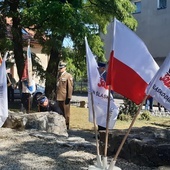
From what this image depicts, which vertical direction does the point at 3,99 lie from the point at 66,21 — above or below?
below

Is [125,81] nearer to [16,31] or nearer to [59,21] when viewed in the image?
[59,21]

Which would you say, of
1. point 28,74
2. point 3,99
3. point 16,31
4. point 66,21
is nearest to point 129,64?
point 3,99

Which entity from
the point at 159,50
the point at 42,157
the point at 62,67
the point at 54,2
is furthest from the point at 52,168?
the point at 159,50

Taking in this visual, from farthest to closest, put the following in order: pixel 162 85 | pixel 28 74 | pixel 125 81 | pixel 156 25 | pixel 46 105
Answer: pixel 156 25 → pixel 28 74 → pixel 46 105 → pixel 125 81 → pixel 162 85

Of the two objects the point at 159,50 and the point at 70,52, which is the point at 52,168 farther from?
the point at 159,50

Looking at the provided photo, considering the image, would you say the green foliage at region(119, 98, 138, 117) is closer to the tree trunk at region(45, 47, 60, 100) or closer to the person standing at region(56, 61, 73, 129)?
the tree trunk at region(45, 47, 60, 100)

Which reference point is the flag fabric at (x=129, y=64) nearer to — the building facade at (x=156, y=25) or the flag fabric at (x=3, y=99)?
the flag fabric at (x=3, y=99)

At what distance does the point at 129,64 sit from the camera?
400 cm

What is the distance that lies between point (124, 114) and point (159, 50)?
17.2 metres

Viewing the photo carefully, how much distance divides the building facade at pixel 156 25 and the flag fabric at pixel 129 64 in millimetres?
25067

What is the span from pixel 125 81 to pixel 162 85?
42 centimetres

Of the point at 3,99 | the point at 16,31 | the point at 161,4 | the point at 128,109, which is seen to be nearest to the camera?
the point at 3,99

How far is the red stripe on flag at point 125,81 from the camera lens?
404 cm

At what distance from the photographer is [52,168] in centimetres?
458
